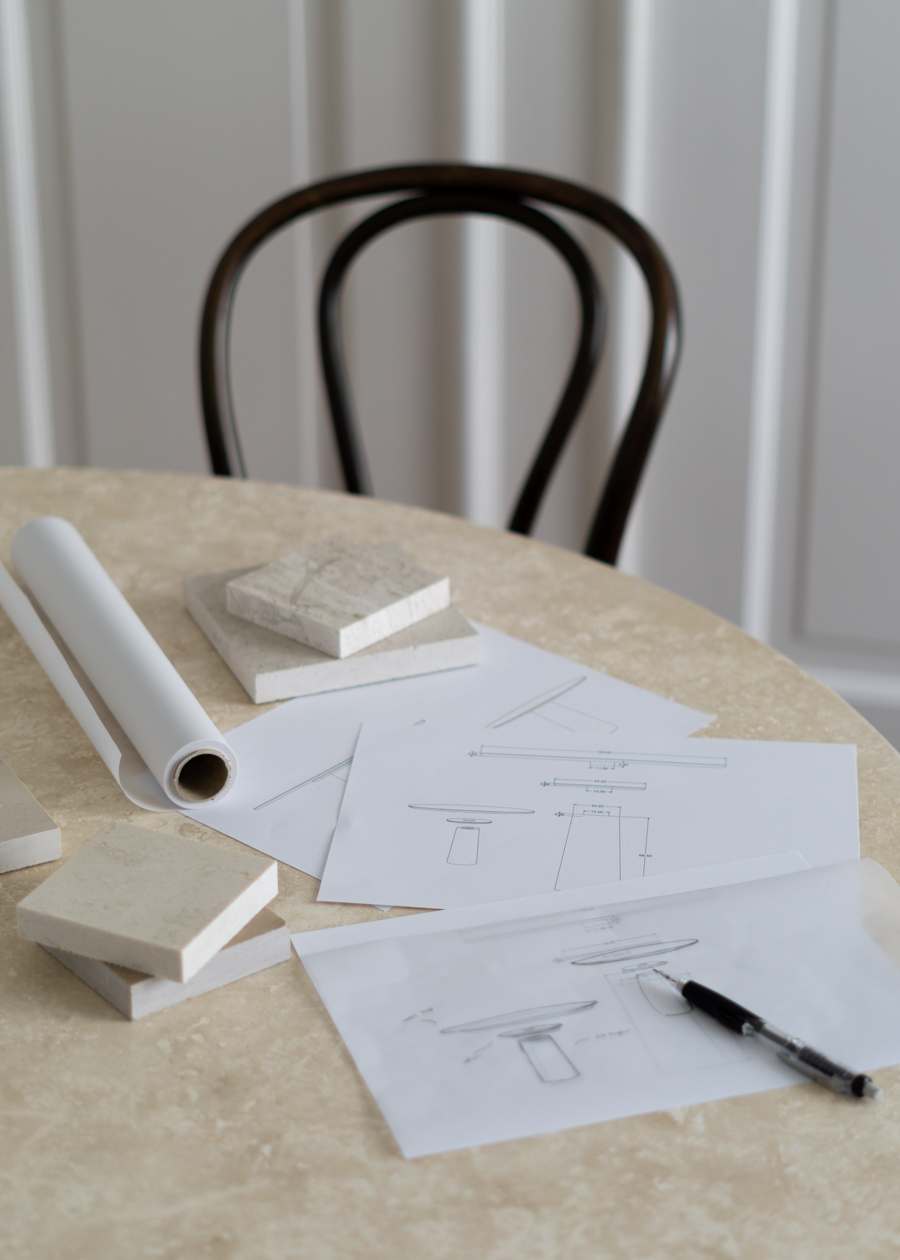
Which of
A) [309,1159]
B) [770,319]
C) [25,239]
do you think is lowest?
[309,1159]

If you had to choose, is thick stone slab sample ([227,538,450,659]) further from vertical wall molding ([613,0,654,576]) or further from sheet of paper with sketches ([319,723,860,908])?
vertical wall molding ([613,0,654,576])

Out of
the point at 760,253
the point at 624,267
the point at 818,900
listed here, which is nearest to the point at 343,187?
the point at 624,267

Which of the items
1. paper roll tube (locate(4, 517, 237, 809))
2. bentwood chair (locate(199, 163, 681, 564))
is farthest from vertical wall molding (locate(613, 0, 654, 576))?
paper roll tube (locate(4, 517, 237, 809))

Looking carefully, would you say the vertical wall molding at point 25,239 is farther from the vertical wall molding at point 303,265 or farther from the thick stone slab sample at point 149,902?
the thick stone slab sample at point 149,902

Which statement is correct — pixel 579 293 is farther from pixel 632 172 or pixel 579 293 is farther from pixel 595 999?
pixel 595 999

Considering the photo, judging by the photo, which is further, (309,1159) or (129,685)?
(129,685)

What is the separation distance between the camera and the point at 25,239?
210 centimetres

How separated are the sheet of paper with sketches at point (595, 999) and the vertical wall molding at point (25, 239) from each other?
1.93 meters

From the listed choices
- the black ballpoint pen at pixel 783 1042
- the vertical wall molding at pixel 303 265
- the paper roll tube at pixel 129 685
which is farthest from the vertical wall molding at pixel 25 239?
the black ballpoint pen at pixel 783 1042

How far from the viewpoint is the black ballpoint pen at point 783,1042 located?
16.6 inches

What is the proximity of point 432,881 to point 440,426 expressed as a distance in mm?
1495

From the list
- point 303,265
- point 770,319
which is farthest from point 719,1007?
point 303,265

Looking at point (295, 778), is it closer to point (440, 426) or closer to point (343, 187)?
point (343, 187)

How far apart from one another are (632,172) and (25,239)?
1.14 m
